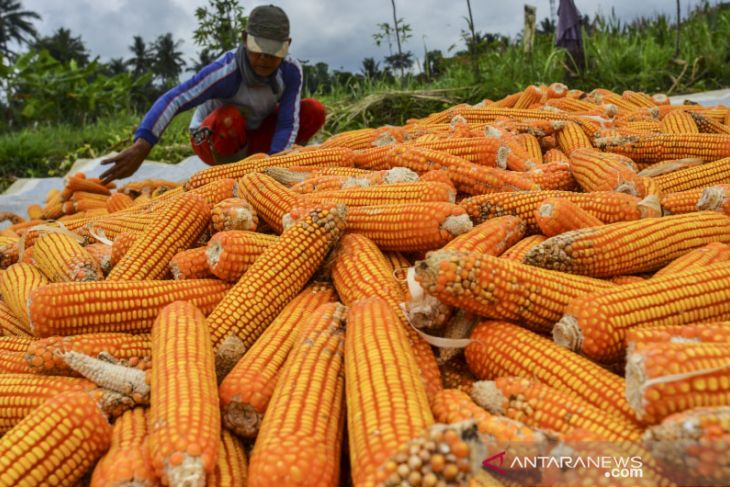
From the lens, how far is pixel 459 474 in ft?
3.93

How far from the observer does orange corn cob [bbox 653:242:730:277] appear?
225cm

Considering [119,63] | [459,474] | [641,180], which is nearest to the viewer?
[459,474]

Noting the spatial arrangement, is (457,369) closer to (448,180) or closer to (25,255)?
(448,180)

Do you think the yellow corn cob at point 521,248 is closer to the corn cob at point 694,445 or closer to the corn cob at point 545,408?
the corn cob at point 545,408

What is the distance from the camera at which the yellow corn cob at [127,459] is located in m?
1.49

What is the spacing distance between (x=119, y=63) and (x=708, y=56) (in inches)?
2724

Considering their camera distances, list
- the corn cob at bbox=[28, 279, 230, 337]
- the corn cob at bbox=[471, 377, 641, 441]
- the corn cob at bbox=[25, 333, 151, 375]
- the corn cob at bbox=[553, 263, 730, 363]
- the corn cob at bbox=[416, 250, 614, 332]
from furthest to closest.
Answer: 1. the corn cob at bbox=[28, 279, 230, 337]
2. the corn cob at bbox=[25, 333, 151, 375]
3. the corn cob at bbox=[416, 250, 614, 332]
4. the corn cob at bbox=[553, 263, 730, 363]
5. the corn cob at bbox=[471, 377, 641, 441]

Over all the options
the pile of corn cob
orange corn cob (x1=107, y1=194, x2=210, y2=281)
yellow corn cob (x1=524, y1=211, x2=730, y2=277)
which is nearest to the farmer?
the pile of corn cob

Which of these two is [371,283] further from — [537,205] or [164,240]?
[164,240]

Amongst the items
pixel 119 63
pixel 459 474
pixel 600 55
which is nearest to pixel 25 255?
pixel 459 474

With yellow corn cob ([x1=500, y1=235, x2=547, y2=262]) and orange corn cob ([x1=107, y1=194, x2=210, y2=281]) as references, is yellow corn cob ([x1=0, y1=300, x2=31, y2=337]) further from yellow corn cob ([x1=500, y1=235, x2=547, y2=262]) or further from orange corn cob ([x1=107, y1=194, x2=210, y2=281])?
yellow corn cob ([x1=500, y1=235, x2=547, y2=262])

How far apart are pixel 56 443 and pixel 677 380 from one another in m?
1.73

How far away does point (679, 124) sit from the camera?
4.43 m

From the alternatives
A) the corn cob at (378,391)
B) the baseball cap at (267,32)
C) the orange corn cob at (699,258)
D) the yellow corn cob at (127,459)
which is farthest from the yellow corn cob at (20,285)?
the baseball cap at (267,32)
